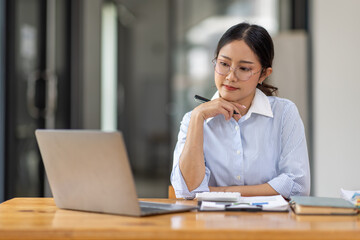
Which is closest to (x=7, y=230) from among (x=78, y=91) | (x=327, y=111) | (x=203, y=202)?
(x=203, y=202)

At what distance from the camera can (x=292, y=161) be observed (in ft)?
6.64

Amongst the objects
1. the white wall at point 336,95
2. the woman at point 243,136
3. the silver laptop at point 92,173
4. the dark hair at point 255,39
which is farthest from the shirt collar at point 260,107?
the silver laptop at point 92,173

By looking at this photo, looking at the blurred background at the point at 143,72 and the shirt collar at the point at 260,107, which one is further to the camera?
the blurred background at the point at 143,72

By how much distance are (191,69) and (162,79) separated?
32 cm

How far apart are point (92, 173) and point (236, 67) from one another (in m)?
0.84

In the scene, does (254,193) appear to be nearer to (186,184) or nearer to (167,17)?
(186,184)

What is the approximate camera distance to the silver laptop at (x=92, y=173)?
1.35 m

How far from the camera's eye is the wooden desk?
3.92 ft

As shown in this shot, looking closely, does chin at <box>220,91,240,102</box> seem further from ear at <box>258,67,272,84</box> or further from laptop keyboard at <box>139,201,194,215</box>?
laptop keyboard at <box>139,201,194,215</box>

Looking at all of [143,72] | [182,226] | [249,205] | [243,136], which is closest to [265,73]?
[243,136]

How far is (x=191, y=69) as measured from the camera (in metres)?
4.96

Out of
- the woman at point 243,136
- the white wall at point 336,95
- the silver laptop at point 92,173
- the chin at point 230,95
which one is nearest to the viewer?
the silver laptop at point 92,173

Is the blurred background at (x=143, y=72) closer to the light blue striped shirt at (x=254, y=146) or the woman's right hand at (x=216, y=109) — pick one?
the light blue striped shirt at (x=254, y=146)

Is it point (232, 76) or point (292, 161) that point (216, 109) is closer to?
point (232, 76)
